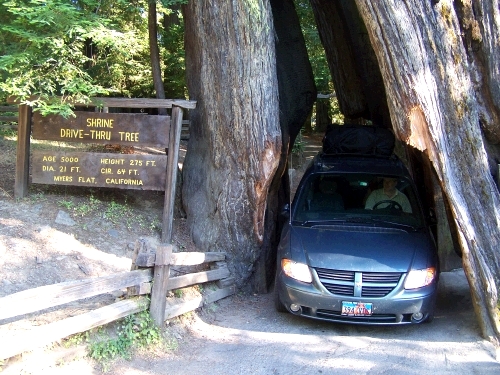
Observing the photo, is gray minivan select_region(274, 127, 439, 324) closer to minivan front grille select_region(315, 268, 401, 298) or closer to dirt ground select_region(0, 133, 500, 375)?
minivan front grille select_region(315, 268, 401, 298)

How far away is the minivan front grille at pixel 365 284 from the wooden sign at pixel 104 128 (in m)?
3.36

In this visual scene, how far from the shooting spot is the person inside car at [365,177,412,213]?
25.7ft

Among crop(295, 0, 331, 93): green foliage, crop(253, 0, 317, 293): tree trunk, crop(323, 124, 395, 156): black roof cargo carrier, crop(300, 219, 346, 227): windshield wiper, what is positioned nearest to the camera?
crop(300, 219, 346, 227): windshield wiper

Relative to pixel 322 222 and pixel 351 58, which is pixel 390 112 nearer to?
pixel 322 222

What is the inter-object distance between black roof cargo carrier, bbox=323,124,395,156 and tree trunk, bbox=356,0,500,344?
2.91m

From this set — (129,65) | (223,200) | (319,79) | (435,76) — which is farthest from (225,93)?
(319,79)

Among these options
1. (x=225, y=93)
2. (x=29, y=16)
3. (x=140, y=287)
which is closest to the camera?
(x=140, y=287)

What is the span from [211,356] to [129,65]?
11.1m

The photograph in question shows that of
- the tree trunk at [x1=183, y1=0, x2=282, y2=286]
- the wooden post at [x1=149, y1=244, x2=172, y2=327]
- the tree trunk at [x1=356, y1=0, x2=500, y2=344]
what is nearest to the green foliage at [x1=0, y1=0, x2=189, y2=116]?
the tree trunk at [x1=183, y1=0, x2=282, y2=286]

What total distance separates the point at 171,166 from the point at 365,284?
11.2ft

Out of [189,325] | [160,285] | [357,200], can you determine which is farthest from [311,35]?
[160,285]

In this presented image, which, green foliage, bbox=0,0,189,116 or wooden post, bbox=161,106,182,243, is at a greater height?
green foliage, bbox=0,0,189,116

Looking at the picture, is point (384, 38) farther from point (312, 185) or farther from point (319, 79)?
point (319, 79)

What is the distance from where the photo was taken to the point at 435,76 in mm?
6816
